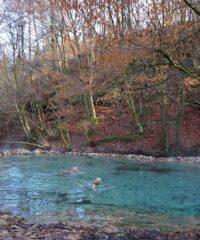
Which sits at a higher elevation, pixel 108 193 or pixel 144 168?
pixel 144 168

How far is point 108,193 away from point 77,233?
5.46 meters

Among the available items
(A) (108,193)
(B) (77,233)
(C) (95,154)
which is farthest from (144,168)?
(B) (77,233)

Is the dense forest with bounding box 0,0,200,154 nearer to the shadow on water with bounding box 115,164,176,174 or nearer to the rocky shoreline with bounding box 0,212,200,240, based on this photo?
the shadow on water with bounding box 115,164,176,174

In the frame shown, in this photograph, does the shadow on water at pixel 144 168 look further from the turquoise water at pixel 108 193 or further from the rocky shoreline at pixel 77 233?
the rocky shoreline at pixel 77 233

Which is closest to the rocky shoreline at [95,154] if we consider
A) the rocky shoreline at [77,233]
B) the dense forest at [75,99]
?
the dense forest at [75,99]

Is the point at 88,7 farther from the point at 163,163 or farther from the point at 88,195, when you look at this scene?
the point at 163,163

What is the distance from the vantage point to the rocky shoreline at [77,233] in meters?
7.75

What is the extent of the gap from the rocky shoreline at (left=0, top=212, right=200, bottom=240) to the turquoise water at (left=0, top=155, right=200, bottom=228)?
102cm

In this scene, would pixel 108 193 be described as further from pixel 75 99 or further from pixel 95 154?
pixel 75 99

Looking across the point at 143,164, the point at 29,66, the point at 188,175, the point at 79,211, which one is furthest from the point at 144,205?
the point at 29,66

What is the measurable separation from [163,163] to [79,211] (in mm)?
9256

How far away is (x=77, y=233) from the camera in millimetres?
8203

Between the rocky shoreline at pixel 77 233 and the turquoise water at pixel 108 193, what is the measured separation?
1.02 metres

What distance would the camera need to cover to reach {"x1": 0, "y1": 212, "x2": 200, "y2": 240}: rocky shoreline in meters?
7.75
